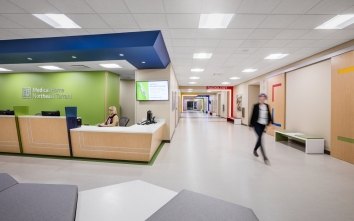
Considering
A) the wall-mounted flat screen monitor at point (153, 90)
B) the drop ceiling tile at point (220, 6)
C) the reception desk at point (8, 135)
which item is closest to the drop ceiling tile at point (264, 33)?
the drop ceiling tile at point (220, 6)

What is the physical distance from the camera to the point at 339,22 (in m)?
3.90

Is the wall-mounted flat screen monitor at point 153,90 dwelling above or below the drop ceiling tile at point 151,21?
below

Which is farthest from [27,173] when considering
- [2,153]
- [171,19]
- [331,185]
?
[331,185]

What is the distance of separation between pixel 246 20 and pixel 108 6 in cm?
270

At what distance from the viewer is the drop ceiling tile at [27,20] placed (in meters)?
3.69

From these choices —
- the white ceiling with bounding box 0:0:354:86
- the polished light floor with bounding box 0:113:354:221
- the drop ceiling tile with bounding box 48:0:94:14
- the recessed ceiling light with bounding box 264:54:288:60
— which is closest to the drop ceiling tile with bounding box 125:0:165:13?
the white ceiling with bounding box 0:0:354:86

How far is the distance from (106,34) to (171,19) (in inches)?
72.6

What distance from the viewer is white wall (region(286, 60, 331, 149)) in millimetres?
5704

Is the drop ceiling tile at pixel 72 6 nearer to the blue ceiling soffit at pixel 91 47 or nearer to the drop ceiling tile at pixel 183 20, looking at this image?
the blue ceiling soffit at pixel 91 47

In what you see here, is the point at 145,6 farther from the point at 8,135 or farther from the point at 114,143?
the point at 8,135

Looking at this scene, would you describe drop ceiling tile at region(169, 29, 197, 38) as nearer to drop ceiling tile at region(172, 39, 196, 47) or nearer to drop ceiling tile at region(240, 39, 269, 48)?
drop ceiling tile at region(172, 39, 196, 47)

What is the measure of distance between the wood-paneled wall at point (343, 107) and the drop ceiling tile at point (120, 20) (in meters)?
5.48

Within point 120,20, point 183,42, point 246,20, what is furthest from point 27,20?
point 246,20

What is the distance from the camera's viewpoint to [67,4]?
3.22 metres
